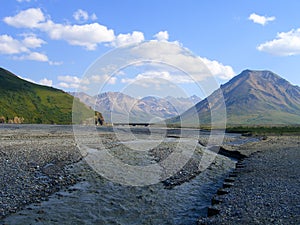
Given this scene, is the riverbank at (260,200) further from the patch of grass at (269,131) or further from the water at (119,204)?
the patch of grass at (269,131)

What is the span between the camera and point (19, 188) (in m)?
20.4

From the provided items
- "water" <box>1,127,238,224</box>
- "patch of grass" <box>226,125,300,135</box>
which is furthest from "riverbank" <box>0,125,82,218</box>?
"patch of grass" <box>226,125,300,135</box>

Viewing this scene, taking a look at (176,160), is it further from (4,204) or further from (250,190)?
(4,204)

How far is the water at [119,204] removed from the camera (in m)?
16.5

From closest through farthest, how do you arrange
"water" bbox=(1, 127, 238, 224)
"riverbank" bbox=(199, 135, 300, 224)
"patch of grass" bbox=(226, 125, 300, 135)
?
"riverbank" bbox=(199, 135, 300, 224), "water" bbox=(1, 127, 238, 224), "patch of grass" bbox=(226, 125, 300, 135)

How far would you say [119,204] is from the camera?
64.2 feet

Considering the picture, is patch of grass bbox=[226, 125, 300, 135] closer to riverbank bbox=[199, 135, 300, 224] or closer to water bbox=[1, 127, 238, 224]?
riverbank bbox=[199, 135, 300, 224]

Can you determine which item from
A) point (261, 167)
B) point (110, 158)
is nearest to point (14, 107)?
point (110, 158)

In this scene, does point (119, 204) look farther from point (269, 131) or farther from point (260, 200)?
point (269, 131)

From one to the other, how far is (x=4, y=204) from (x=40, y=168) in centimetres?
1015

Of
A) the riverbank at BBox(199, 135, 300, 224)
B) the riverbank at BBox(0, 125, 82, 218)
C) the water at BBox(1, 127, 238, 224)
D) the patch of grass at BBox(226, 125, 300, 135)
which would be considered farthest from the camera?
the patch of grass at BBox(226, 125, 300, 135)

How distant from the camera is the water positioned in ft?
54.2

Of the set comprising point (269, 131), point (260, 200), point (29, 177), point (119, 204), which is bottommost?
point (119, 204)

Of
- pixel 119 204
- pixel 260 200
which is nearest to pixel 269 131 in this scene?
pixel 260 200
